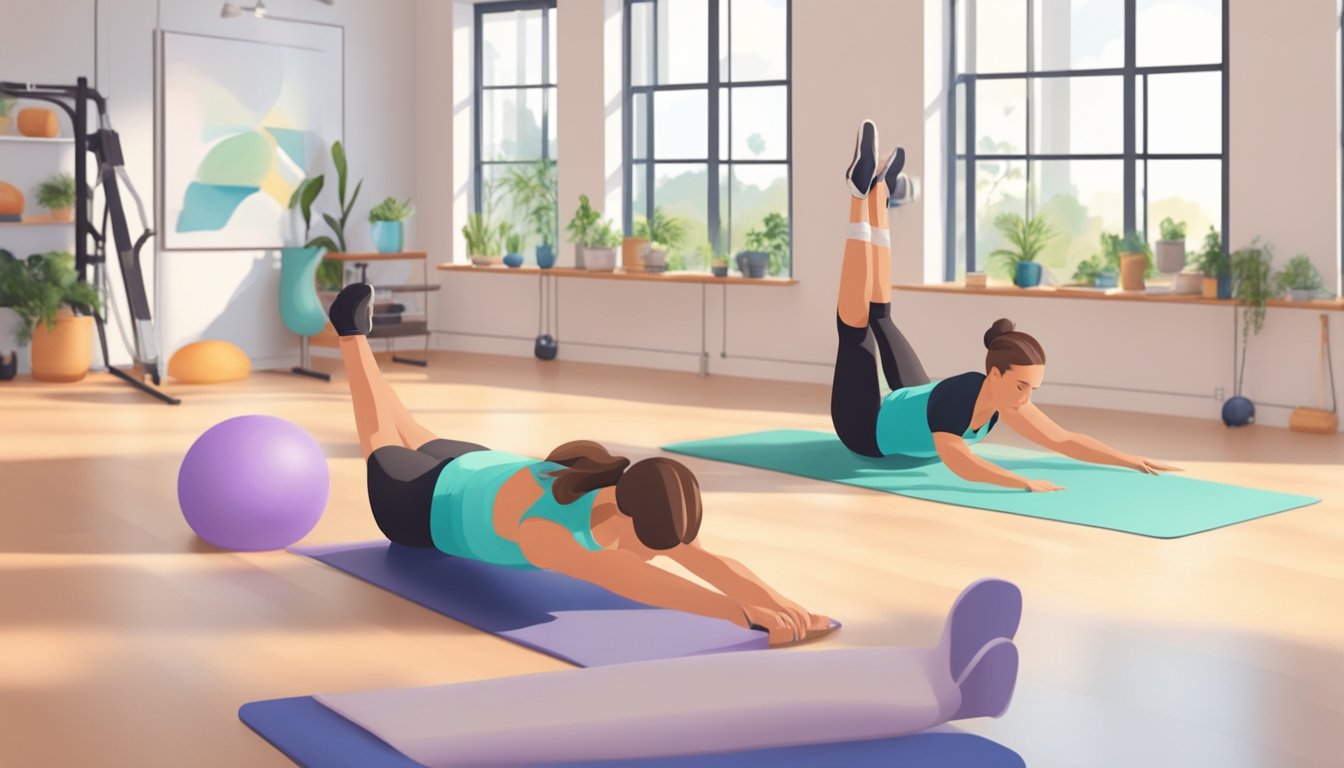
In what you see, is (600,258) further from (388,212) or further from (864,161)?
(864,161)

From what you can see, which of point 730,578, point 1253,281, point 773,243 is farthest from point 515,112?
point 730,578

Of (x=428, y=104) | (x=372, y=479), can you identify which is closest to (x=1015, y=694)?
(x=372, y=479)

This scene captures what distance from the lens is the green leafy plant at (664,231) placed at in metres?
9.71

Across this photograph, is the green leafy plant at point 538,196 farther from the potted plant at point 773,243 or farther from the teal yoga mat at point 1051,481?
the teal yoga mat at point 1051,481

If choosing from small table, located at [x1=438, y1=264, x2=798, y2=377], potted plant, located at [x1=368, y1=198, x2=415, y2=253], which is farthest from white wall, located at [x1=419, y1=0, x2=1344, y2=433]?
Result: potted plant, located at [x1=368, y1=198, x2=415, y2=253]

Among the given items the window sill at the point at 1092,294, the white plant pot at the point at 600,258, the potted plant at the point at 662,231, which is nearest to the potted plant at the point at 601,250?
the white plant pot at the point at 600,258

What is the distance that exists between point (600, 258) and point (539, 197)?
1.10 m

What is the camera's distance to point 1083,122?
800 centimetres

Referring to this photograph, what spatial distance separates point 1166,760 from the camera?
273 cm

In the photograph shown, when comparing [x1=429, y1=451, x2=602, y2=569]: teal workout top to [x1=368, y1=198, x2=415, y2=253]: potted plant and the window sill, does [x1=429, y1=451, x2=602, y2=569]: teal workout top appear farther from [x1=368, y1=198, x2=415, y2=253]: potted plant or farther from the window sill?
[x1=368, y1=198, x2=415, y2=253]: potted plant

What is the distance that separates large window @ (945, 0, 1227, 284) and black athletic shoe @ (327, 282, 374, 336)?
486 cm

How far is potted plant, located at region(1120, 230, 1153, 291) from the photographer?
7562 millimetres

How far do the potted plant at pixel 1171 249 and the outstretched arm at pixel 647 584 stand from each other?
4.73 metres

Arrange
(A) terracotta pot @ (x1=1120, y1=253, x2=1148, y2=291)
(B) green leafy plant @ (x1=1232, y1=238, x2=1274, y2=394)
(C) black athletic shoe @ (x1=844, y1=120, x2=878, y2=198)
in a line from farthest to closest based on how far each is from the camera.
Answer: (A) terracotta pot @ (x1=1120, y1=253, x2=1148, y2=291), (B) green leafy plant @ (x1=1232, y1=238, x2=1274, y2=394), (C) black athletic shoe @ (x1=844, y1=120, x2=878, y2=198)
